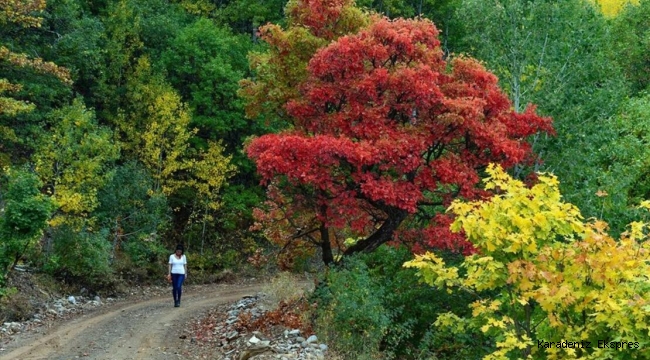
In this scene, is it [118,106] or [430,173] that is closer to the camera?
[430,173]

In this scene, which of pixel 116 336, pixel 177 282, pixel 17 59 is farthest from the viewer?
pixel 17 59

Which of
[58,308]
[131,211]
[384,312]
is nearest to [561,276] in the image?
[384,312]

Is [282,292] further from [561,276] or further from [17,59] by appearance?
[17,59]

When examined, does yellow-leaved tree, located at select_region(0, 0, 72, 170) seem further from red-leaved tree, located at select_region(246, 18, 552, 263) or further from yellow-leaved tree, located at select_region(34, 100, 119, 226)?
red-leaved tree, located at select_region(246, 18, 552, 263)

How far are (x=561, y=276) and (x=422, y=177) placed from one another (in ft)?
17.8

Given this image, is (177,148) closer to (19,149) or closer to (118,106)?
(118,106)

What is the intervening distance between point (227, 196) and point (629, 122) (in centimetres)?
1659

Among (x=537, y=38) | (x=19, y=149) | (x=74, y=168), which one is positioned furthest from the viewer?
(x=19, y=149)

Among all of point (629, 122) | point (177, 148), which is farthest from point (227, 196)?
point (629, 122)

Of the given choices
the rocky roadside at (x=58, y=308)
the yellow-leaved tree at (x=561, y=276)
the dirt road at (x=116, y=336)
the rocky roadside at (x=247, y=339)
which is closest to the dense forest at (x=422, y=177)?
the yellow-leaved tree at (x=561, y=276)

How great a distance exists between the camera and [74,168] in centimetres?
1878

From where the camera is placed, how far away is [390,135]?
11.0m

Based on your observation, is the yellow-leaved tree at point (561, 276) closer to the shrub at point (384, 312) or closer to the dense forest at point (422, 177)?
the dense forest at point (422, 177)

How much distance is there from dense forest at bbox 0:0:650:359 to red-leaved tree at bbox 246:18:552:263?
38 mm
